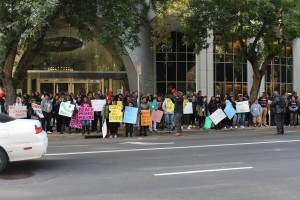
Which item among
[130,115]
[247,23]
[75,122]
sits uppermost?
[247,23]

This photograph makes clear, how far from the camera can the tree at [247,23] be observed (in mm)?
19453

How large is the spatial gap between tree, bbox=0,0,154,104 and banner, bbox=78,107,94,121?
113 inches

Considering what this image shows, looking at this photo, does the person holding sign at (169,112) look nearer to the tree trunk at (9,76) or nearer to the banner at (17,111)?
the banner at (17,111)

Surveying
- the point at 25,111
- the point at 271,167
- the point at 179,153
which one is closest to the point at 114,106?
the point at 25,111

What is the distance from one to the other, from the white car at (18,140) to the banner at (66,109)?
8871 millimetres

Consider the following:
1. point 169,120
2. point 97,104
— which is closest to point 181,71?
point 169,120

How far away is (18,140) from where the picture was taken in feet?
29.1

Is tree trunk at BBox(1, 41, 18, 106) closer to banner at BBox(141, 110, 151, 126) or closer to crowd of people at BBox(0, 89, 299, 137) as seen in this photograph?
crowd of people at BBox(0, 89, 299, 137)

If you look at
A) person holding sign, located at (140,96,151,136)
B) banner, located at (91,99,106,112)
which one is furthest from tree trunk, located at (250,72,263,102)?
banner, located at (91,99,106,112)

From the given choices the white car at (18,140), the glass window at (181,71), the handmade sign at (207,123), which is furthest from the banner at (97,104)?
the glass window at (181,71)

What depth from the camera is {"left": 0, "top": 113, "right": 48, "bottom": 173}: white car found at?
8.80 meters

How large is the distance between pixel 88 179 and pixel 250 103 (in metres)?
14.6

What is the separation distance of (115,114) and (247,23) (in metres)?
7.64

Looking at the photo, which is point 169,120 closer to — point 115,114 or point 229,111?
point 115,114
